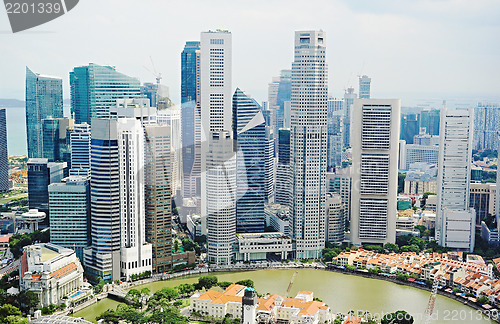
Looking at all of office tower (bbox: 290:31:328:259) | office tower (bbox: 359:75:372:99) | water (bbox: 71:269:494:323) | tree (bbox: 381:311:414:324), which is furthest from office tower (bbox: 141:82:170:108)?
tree (bbox: 381:311:414:324)

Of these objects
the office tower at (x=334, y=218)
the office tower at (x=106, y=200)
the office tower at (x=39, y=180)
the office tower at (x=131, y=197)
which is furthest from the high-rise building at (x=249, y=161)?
the office tower at (x=39, y=180)

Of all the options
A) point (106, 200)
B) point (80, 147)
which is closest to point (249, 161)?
point (106, 200)

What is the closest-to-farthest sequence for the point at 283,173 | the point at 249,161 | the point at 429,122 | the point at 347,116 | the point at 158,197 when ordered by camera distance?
the point at 158,197 < the point at 249,161 < the point at 283,173 < the point at 429,122 < the point at 347,116

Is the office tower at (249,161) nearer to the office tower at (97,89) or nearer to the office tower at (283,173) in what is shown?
the office tower at (283,173)

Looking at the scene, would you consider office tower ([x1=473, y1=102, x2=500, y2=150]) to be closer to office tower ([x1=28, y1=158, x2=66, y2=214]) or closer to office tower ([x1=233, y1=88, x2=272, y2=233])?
office tower ([x1=233, y1=88, x2=272, y2=233])

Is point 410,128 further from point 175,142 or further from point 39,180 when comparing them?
point 39,180

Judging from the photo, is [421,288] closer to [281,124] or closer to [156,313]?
[156,313]
